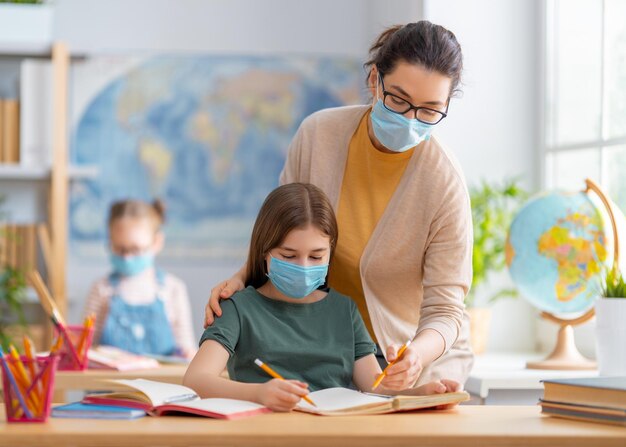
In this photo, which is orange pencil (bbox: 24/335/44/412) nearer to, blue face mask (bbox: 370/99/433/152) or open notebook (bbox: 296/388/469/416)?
open notebook (bbox: 296/388/469/416)

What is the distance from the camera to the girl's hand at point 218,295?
205 cm

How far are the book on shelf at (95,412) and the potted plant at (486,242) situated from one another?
193cm

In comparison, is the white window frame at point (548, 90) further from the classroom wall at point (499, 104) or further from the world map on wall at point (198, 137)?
the world map on wall at point (198, 137)

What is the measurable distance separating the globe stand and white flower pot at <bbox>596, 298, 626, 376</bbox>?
34cm

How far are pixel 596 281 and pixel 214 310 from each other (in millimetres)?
1347

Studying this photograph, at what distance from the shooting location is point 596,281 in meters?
2.94

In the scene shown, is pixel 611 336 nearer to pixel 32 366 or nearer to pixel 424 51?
pixel 424 51

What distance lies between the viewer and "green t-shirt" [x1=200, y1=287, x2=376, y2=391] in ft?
6.67

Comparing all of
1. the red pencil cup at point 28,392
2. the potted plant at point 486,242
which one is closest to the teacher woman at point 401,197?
the red pencil cup at point 28,392

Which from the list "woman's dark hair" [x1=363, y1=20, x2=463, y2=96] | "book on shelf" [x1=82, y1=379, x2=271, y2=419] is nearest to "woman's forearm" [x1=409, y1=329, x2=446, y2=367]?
"book on shelf" [x1=82, y1=379, x2=271, y2=419]

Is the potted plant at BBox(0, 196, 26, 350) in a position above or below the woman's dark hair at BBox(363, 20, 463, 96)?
below

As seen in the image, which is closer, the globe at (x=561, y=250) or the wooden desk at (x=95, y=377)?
the wooden desk at (x=95, y=377)

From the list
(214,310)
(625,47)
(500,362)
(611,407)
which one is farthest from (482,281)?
(611,407)

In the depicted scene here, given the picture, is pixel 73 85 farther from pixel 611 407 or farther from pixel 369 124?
pixel 611 407
